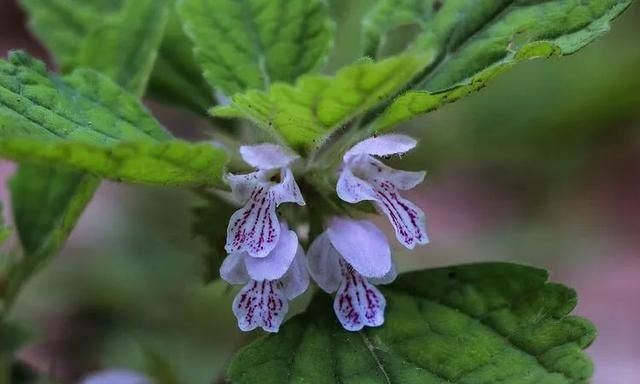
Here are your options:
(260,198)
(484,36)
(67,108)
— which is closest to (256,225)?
(260,198)

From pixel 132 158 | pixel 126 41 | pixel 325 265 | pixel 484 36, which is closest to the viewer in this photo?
pixel 132 158

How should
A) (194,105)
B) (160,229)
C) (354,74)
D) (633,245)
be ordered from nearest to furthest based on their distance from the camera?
(354,74) → (194,105) → (160,229) → (633,245)

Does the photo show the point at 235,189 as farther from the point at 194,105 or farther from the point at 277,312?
the point at 194,105

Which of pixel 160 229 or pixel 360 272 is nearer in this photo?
pixel 360 272

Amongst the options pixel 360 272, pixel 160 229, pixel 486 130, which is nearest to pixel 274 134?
pixel 360 272

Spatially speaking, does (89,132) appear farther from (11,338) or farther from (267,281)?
(11,338)

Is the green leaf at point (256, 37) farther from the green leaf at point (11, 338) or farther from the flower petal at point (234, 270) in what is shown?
the green leaf at point (11, 338)

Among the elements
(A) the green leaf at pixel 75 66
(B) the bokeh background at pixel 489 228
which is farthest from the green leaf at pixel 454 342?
(B) the bokeh background at pixel 489 228

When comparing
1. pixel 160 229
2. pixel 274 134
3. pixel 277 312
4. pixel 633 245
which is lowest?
pixel 277 312
